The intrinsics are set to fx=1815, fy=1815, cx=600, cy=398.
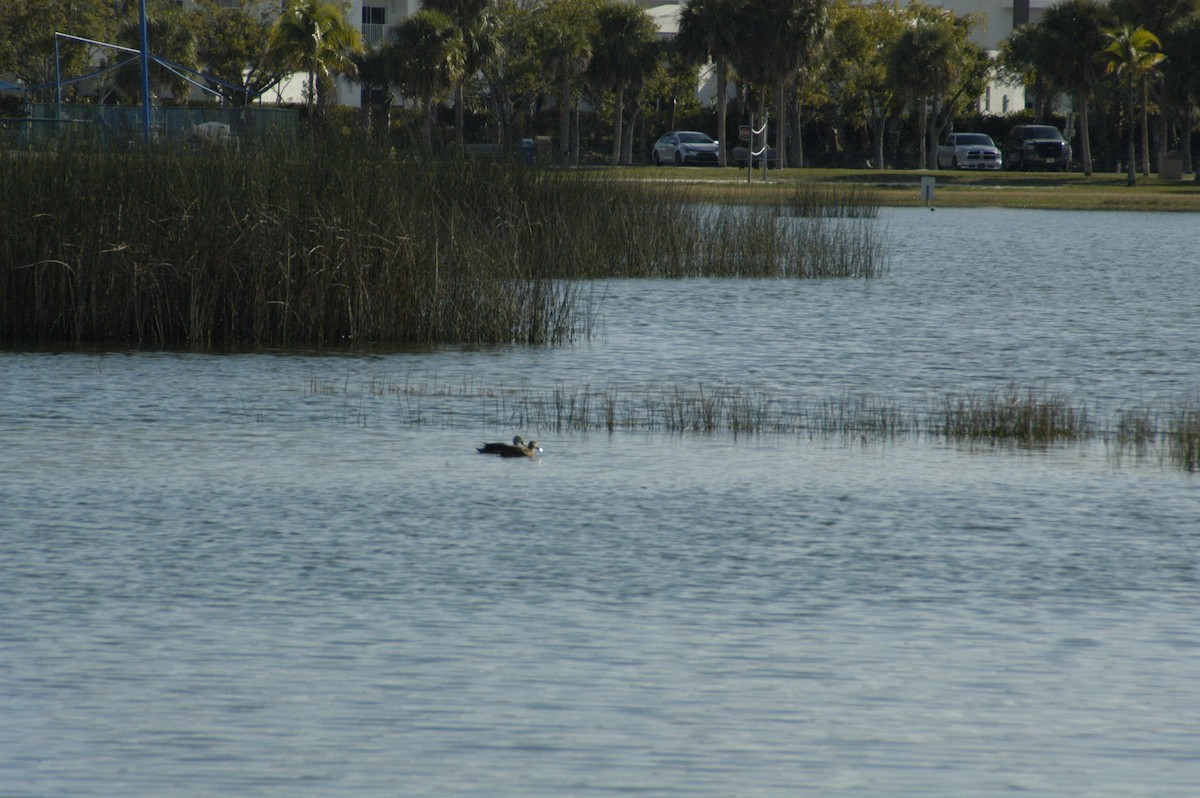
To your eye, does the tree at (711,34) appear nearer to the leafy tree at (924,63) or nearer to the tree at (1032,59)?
the leafy tree at (924,63)

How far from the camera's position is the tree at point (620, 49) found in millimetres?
74625

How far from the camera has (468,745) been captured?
6152 millimetres

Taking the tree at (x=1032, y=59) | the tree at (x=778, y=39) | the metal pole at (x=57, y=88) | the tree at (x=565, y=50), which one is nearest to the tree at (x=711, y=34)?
the tree at (x=778, y=39)

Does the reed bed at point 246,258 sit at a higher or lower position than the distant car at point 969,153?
lower

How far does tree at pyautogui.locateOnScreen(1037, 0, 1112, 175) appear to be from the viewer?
234 feet

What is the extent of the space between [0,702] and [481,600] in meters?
2.39

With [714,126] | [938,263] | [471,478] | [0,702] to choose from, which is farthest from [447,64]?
[0,702]

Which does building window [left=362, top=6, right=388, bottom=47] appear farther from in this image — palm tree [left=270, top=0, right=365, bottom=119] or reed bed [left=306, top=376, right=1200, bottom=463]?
reed bed [left=306, top=376, right=1200, bottom=463]

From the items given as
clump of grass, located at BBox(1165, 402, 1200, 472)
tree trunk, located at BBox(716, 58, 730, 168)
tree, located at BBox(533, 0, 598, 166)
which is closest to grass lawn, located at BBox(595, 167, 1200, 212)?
tree trunk, located at BBox(716, 58, 730, 168)

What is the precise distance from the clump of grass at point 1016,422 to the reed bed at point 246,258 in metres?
6.40

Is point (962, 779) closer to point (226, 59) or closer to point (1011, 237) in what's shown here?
point (1011, 237)

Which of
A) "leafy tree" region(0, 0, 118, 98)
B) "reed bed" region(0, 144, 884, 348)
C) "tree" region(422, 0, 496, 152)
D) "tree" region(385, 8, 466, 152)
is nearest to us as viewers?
"reed bed" region(0, 144, 884, 348)

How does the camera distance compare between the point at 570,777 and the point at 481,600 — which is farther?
the point at 481,600

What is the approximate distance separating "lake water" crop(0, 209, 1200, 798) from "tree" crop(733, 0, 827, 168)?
2319 inches
